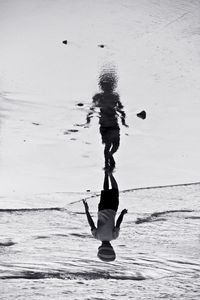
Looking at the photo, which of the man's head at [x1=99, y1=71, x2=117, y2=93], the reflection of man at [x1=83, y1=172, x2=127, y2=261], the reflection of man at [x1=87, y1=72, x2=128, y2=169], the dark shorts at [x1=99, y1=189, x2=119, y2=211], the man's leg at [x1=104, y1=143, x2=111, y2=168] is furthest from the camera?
the man's head at [x1=99, y1=71, x2=117, y2=93]

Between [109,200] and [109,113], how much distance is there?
257 cm

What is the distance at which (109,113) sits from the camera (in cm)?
697

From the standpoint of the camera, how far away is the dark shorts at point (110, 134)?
6.53 m

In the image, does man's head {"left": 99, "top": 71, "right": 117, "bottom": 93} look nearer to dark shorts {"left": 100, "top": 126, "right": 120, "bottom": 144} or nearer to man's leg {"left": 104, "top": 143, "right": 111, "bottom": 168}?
dark shorts {"left": 100, "top": 126, "right": 120, "bottom": 144}

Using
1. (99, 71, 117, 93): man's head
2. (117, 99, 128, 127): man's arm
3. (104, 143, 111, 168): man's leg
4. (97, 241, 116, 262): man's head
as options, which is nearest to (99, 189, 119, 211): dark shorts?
(97, 241, 116, 262): man's head

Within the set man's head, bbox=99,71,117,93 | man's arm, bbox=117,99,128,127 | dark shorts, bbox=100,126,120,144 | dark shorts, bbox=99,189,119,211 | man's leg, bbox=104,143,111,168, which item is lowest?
dark shorts, bbox=99,189,119,211

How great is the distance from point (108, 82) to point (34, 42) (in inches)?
63.5

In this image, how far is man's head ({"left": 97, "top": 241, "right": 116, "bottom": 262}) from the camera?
167 inches

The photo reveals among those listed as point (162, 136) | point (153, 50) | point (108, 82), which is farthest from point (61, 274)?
point (153, 50)

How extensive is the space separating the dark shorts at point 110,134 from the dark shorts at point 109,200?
5.65 ft

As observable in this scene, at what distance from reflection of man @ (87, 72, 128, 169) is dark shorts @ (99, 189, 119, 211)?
1.40 metres

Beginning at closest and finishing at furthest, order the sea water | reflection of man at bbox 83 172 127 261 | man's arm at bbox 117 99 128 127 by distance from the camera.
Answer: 1. the sea water
2. reflection of man at bbox 83 172 127 261
3. man's arm at bbox 117 99 128 127

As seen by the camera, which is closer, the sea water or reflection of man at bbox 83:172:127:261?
the sea water

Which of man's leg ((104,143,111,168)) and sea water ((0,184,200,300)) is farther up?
man's leg ((104,143,111,168))
